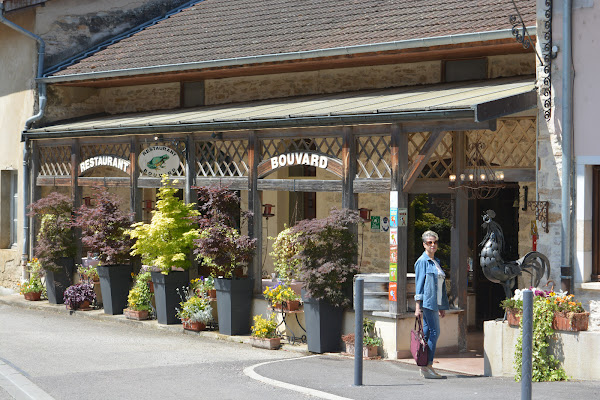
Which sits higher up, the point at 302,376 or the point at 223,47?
the point at 223,47

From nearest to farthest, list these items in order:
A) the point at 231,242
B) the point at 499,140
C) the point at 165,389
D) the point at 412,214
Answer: the point at 165,389 < the point at 499,140 < the point at 231,242 < the point at 412,214

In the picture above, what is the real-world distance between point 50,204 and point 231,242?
530 centimetres

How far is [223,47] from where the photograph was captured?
56.0ft

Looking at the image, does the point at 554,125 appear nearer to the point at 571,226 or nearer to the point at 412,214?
the point at 571,226

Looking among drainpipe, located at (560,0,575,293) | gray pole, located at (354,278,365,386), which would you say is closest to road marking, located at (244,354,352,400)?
gray pole, located at (354,278,365,386)

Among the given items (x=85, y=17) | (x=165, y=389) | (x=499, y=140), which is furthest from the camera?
(x=85, y=17)

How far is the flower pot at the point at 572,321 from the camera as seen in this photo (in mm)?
10242

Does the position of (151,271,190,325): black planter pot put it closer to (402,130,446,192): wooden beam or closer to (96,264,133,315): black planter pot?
(96,264,133,315): black planter pot

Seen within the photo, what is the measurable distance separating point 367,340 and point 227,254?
277 cm

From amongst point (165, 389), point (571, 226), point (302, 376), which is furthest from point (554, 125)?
point (165, 389)

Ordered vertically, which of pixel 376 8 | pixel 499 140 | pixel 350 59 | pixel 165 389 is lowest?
pixel 165 389

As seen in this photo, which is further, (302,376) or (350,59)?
(350,59)

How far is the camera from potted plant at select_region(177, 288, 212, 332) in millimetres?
14781

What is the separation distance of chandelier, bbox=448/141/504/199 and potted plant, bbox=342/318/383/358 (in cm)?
198
